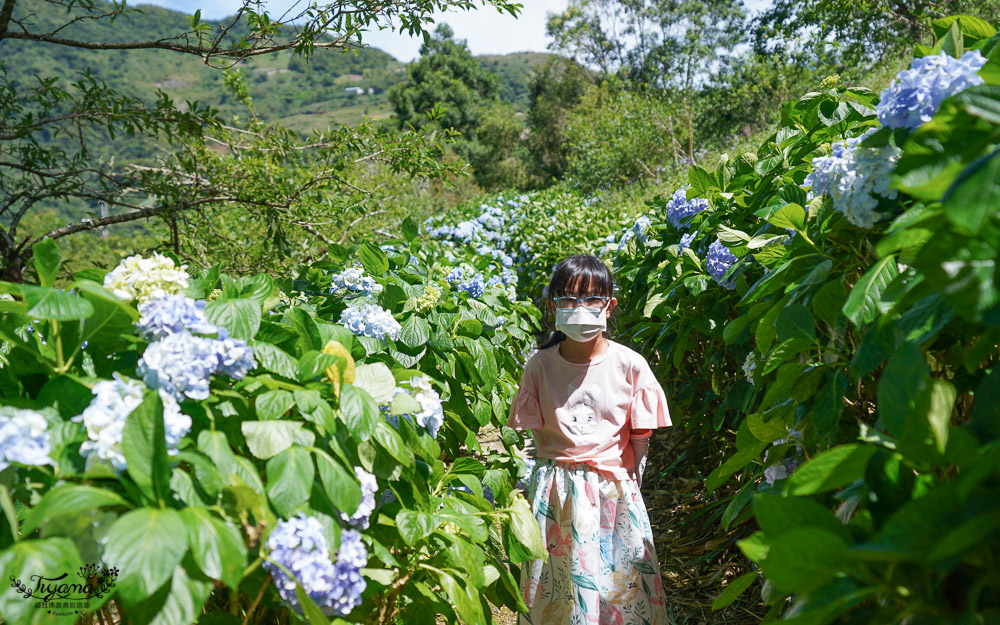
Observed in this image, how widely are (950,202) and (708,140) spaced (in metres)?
19.9

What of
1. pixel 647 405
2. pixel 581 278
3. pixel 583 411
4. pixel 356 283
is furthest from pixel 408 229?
pixel 647 405

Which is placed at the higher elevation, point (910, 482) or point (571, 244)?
point (910, 482)

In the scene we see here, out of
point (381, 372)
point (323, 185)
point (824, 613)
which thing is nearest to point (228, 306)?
point (381, 372)

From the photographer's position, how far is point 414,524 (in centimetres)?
125

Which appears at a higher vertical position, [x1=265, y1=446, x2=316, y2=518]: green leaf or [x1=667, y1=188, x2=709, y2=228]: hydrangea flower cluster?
[x1=667, y1=188, x2=709, y2=228]: hydrangea flower cluster

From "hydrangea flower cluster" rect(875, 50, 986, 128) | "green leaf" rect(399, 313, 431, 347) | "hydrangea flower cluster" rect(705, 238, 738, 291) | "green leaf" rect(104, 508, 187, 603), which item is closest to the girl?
"hydrangea flower cluster" rect(705, 238, 738, 291)

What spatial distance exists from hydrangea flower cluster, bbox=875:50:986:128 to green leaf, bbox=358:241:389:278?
1.62m

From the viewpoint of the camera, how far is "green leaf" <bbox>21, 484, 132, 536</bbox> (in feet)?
2.40

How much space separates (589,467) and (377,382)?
4.26 ft

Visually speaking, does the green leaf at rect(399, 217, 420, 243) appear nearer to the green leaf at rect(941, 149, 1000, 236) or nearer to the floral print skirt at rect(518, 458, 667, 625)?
the floral print skirt at rect(518, 458, 667, 625)

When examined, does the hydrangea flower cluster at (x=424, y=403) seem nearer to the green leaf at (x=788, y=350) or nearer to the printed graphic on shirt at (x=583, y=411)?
the green leaf at (x=788, y=350)

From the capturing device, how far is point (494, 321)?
2730 mm

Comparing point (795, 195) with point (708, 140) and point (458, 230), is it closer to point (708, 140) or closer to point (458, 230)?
point (458, 230)

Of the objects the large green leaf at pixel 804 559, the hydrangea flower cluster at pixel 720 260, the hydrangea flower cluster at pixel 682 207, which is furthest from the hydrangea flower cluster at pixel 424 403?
the hydrangea flower cluster at pixel 682 207
